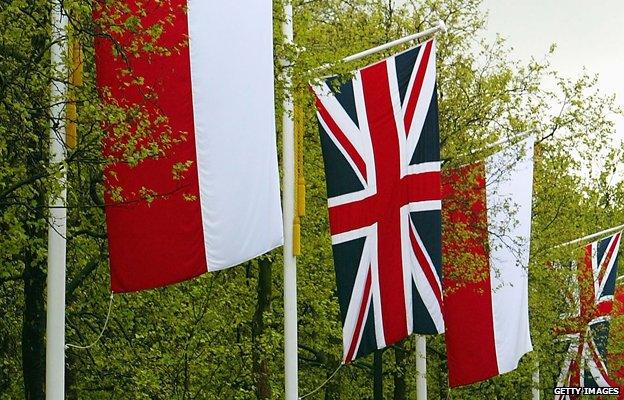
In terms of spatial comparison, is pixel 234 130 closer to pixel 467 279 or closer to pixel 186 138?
pixel 186 138

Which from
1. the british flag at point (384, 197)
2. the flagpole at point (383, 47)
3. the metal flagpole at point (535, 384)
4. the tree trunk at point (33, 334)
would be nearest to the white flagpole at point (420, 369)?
the metal flagpole at point (535, 384)

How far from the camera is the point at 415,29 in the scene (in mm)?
30516

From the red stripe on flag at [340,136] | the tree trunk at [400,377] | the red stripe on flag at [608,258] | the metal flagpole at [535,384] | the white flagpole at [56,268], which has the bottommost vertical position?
the white flagpole at [56,268]

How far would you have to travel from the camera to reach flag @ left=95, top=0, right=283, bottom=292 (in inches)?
570

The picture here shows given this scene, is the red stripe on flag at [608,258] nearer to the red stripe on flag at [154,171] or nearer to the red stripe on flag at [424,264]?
the red stripe on flag at [424,264]

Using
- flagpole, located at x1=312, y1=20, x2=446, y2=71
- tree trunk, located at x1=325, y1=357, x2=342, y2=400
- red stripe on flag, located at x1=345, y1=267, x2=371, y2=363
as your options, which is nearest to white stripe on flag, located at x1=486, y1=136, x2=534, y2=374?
tree trunk, located at x1=325, y1=357, x2=342, y2=400

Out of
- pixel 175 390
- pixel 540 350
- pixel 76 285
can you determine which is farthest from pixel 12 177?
pixel 540 350

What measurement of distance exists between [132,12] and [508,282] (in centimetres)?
1624

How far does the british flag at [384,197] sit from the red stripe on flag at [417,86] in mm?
16

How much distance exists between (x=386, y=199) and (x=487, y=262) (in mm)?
7139

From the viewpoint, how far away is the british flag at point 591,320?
3856 centimetres

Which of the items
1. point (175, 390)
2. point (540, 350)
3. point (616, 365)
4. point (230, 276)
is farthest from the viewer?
point (616, 365)

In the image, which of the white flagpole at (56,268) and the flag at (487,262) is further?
the flag at (487,262)

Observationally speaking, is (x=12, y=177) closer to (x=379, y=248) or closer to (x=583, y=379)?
(x=379, y=248)
